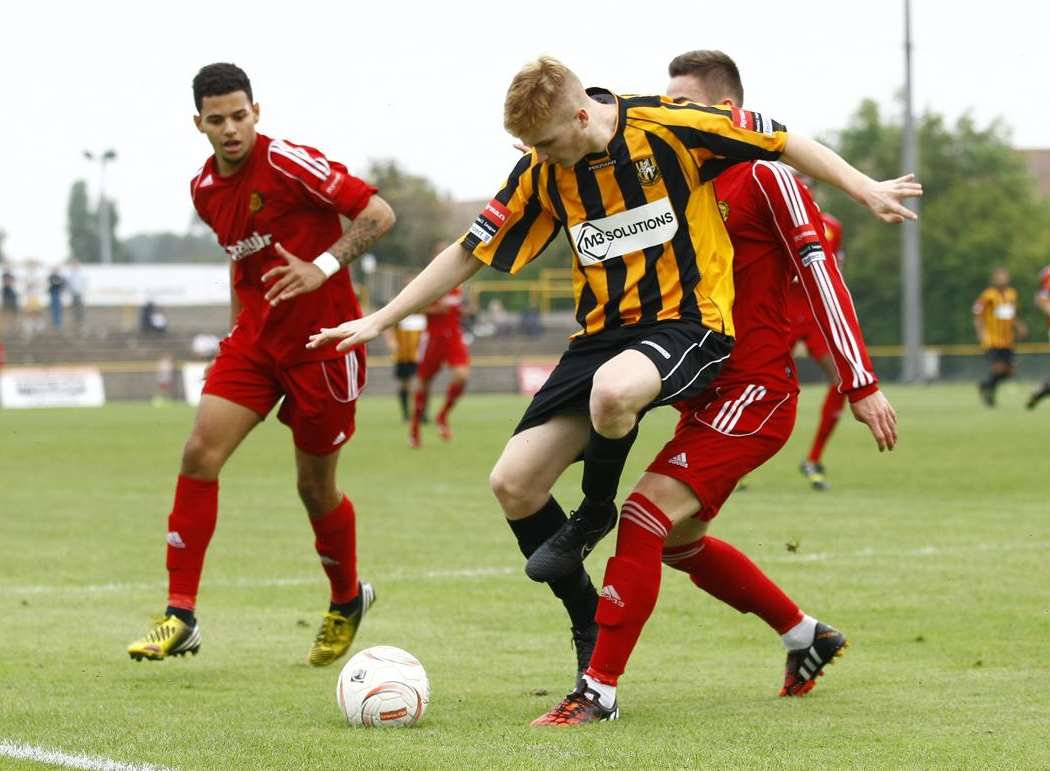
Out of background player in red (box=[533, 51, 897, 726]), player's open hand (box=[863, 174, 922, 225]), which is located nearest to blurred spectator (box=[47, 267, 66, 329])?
background player in red (box=[533, 51, 897, 726])

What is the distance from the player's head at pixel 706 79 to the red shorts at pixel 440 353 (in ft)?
49.6

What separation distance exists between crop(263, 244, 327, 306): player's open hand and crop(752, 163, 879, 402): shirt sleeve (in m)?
1.72

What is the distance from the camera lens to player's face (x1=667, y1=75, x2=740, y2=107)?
611cm

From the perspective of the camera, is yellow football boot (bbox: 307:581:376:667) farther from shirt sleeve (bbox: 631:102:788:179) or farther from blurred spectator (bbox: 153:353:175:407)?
blurred spectator (bbox: 153:353:175:407)

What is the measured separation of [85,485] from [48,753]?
10.6 meters

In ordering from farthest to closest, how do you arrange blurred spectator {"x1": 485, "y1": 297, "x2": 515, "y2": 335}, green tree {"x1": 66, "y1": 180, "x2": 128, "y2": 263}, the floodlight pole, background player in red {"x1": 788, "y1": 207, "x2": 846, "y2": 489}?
green tree {"x1": 66, "y1": 180, "x2": 128, "y2": 263}
blurred spectator {"x1": 485, "y1": 297, "x2": 515, "y2": 335}
the floodlight pole
background player in red {"x1": 788, "y1": 207, "x2": 846, "y2": 489}

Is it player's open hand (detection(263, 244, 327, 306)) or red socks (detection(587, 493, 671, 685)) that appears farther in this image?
player's open hand (detection(263, 244, 327, 306))

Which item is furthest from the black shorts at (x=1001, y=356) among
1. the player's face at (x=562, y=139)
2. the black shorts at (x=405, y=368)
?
the player's face at (x=562, y=139)

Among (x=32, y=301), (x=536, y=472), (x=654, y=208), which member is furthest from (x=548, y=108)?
(x=32, y=301)

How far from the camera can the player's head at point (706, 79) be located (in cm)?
612

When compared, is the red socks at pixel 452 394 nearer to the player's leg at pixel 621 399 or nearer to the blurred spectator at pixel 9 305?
the player's leg at pixel 621 399

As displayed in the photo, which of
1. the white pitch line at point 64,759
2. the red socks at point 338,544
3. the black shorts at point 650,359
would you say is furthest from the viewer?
the red socks at point 338,544

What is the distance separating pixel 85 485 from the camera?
15.1 m

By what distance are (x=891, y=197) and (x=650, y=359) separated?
858 mm
